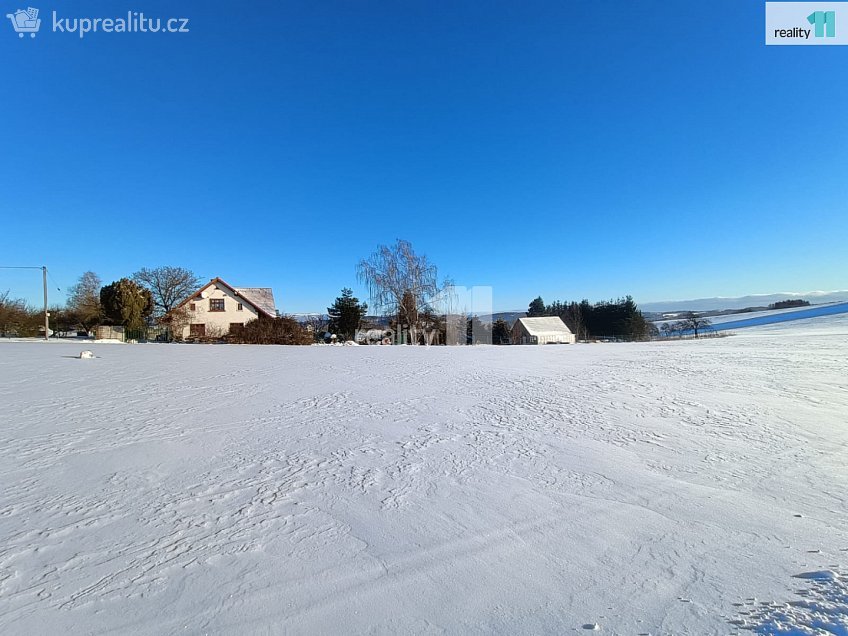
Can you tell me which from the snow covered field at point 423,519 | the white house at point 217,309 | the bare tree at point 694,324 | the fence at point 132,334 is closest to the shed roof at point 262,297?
the white house at point 217,309

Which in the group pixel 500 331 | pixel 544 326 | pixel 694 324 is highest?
pixel 544 326

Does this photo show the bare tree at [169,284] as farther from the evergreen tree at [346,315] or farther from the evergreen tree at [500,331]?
the evergreen tree at [500,331]

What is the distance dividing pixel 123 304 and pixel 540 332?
33.8 meters

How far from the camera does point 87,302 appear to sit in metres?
35.5

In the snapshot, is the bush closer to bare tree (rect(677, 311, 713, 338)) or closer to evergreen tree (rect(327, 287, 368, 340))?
evergreen tree (rect(327, 287, 368, 340))

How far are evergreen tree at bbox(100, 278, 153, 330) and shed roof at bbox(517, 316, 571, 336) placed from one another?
31893mm

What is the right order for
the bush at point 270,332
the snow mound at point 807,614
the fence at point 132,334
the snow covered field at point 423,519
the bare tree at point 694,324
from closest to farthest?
1. the snow mound at point 807,614
2. the snow covered field at point 423,519
3. the bush at point 270,332
4. the fence at point 132,334
5. the bare tree at point 694,324

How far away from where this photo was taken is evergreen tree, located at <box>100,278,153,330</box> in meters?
26.8

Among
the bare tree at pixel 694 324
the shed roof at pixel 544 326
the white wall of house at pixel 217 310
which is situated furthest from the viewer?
the bare tree at pixel 694 324

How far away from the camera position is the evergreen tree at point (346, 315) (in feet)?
106

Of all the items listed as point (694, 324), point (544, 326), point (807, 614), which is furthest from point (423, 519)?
point (694, 324)

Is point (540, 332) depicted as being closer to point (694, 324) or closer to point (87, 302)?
point (694, 324)

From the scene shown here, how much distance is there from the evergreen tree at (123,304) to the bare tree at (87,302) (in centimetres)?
342

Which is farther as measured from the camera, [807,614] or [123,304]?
[123,304]
